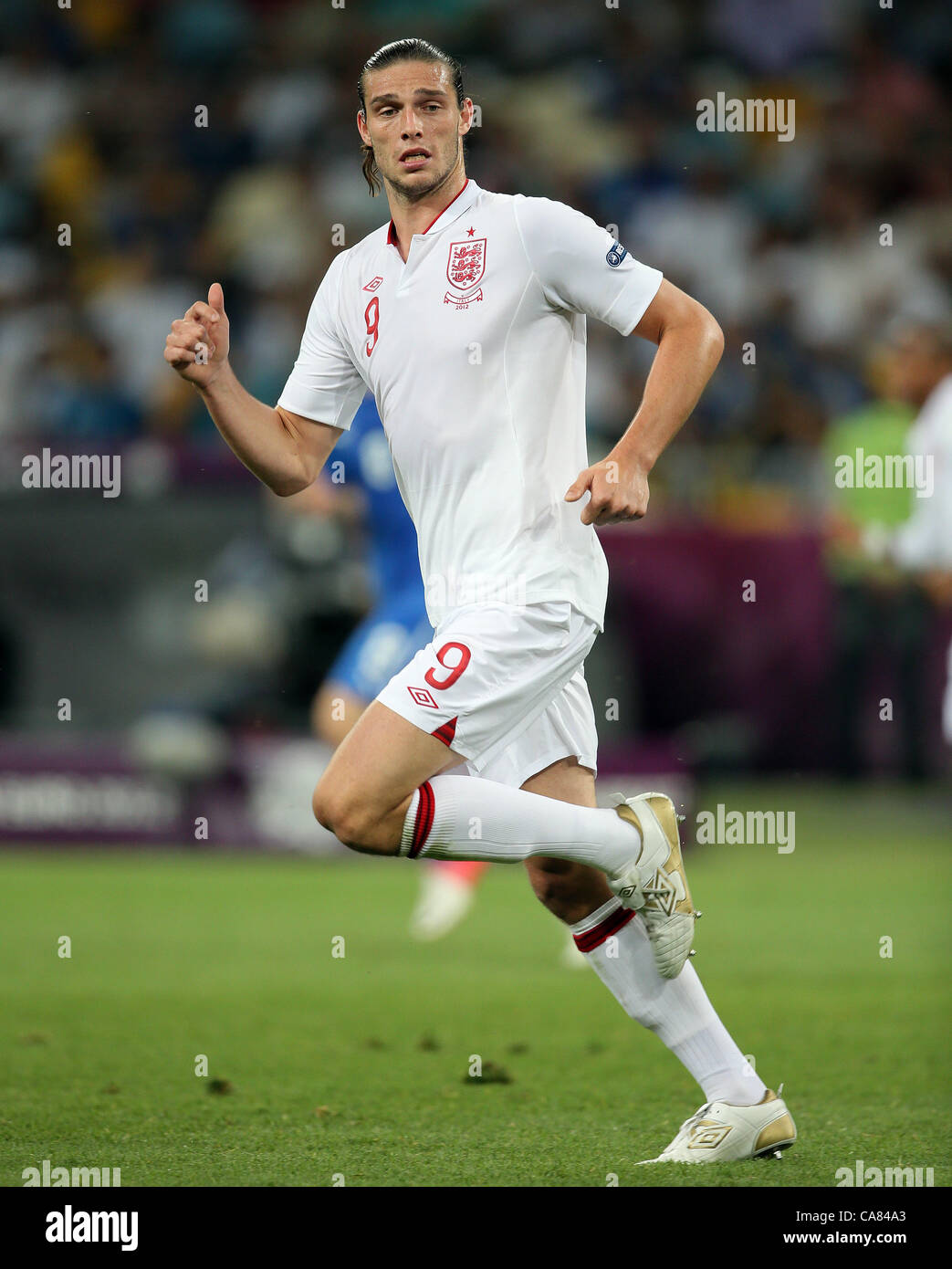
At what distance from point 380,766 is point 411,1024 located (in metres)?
2.25

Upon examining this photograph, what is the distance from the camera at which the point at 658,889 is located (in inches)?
165

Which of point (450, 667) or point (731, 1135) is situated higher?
point (450, 667)

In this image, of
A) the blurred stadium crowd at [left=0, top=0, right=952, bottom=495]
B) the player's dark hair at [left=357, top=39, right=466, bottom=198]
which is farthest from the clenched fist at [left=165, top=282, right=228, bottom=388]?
the blurred stadium crowd at [left=0, top=0, right=952, bottom=495]

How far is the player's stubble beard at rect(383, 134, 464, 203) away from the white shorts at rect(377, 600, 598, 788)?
36.8 inches

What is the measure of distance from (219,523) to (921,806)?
436 centimetres

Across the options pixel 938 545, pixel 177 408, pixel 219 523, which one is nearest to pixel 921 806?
pixel 938 545

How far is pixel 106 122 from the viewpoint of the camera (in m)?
14.2

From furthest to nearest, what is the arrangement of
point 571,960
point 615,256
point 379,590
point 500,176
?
point 500,176
point 379,590
point 571,960
point 615,256

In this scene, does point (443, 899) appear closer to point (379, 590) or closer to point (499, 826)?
point (379, 590)

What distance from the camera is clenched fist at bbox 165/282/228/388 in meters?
4.25

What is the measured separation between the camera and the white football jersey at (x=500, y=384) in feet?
13.6

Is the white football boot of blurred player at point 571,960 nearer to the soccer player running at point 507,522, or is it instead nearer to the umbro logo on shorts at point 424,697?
the soccer player running at point 507,522

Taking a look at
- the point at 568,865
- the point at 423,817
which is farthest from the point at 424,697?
the point at 568,865
